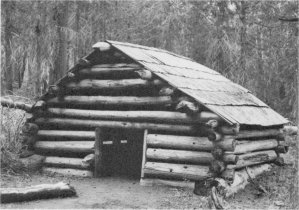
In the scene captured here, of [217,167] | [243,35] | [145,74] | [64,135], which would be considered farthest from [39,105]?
[243,35]

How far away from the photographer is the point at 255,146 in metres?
11.8

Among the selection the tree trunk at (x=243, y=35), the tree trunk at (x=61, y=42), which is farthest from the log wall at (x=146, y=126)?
the tree trunk at (x=243, y=35)

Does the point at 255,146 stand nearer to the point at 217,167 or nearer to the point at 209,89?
the point at 209,89

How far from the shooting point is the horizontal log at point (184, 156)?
9.76 metres

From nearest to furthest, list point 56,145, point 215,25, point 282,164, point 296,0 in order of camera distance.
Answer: point 56,145 < point 282,164 < point 296,0 < point 215,25

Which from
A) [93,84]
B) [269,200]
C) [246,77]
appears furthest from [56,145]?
[246,77]

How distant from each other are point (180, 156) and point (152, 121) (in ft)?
4.04

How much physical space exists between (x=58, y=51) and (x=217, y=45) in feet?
25.5

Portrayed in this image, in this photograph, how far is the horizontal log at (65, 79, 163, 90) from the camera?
1104 cm

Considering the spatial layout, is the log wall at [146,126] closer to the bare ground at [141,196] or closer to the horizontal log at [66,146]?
the horizontal log at [66,146]

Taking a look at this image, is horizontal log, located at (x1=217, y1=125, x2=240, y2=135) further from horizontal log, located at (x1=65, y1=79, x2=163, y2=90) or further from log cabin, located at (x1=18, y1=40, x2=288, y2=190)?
horizontal log, located at (x1=65, y1=79, x2=163, y2=90)

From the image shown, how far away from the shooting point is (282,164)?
13656 mm

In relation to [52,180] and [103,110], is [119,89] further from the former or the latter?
[52,180]

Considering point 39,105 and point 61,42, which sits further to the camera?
point 61,42
